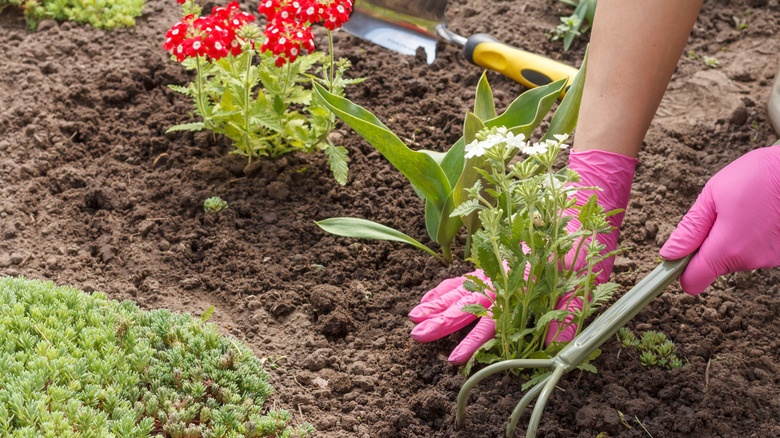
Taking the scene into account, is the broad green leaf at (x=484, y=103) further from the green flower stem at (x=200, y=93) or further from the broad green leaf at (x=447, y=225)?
the green flower stem at (x=200, y=93)

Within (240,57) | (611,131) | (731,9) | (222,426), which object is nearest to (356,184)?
(240,57)

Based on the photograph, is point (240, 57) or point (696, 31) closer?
point (240, 57)

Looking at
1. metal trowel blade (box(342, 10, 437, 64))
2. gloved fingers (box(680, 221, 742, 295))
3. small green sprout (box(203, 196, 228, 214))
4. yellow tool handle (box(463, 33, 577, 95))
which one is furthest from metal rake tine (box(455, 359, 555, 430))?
metal trowel blade (box(342, 10, 437, 64))

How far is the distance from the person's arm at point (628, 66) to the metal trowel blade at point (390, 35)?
54.6 inches

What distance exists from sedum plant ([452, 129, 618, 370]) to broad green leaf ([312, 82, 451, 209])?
1.27 ft

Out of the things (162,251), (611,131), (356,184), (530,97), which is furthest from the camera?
(356,184)

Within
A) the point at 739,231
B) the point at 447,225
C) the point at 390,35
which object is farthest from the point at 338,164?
the point at 739,231

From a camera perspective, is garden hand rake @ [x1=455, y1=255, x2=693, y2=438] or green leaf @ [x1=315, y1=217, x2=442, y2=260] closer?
garden hand rake @ [x1=455, y1=255, x2=693, y2=438]

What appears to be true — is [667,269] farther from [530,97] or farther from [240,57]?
[240,57]

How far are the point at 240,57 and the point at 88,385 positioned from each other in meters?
1.40

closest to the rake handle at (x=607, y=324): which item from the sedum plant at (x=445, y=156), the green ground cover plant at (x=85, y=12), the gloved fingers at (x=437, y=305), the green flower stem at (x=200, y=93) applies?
the gloved fingers at (x=437, y=305)

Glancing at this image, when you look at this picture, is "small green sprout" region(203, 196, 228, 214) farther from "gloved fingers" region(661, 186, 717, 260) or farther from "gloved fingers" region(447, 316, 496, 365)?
"gloved fingers" region(661, 186, 717, 260)

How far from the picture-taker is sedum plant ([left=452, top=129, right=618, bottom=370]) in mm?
1639

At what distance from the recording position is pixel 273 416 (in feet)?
6.08
